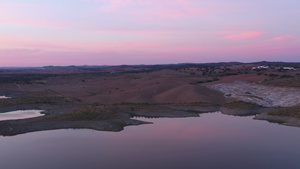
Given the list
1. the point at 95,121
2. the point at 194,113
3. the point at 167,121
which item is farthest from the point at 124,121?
the point at 194,113

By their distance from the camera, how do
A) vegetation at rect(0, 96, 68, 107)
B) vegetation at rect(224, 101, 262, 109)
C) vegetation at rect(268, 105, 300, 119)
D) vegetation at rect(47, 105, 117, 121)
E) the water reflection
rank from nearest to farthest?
vegetation at rect(47, 105, 117, 121) → vegetation at rect(268, 105, 300, 119) → the water reflection → vegetation at rect(224, 101, 262, 109) → vegetation at rect(0, 96, 68, 107)

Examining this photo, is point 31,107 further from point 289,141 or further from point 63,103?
point 289,141

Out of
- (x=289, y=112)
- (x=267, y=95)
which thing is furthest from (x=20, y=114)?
(x=267, y=95)

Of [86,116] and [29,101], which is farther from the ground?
[29,101]

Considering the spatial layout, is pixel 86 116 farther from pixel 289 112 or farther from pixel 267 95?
pixel 267 95

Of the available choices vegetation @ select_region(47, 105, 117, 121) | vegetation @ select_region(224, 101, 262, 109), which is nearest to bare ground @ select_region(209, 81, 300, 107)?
vegetation @ select_region(224, 101, 262, 109)

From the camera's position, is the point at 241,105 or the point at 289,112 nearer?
the point at 289,112

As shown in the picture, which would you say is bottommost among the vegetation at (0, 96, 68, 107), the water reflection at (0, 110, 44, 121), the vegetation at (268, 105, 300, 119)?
the water reflection at (0, 110, 44, 121)

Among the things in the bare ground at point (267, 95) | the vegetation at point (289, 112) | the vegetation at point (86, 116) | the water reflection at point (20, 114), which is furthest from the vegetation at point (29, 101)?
the vegetation at point (289, 112)

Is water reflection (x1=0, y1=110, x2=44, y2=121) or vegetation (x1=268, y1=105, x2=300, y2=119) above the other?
vegetation (x1=268, y1=105, x2=300, y2=119)

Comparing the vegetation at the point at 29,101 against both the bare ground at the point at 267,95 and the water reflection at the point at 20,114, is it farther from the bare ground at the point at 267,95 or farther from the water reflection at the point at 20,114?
the bare ground at the point at 267,95

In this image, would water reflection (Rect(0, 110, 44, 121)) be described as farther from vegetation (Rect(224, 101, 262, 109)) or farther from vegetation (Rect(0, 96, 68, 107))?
vegetation (Rect(224, 101, 262, 109))

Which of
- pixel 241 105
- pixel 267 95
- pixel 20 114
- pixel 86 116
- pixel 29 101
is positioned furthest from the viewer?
pixel 267 95
